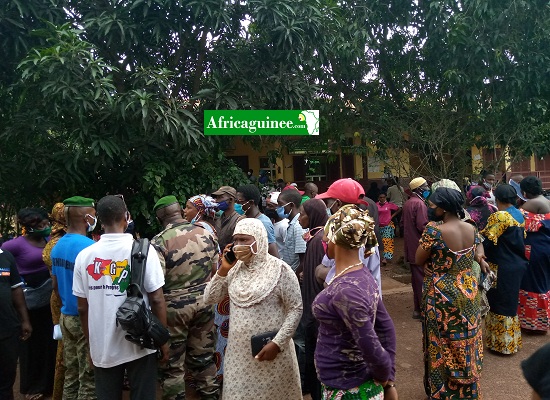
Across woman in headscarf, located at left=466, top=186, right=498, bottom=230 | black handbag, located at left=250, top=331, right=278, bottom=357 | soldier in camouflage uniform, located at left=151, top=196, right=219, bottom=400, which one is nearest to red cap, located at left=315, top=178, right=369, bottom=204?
soldier in camouflage uniform, located at left=151, top=196, right=219, bottom=400

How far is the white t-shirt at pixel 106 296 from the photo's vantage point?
2.77 meters

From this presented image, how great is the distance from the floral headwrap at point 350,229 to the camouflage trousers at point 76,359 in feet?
6.75

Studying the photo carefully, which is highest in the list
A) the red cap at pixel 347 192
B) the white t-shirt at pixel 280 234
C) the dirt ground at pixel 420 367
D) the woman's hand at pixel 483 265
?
the red cap at pixel 347 192

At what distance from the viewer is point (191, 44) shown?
6.18m

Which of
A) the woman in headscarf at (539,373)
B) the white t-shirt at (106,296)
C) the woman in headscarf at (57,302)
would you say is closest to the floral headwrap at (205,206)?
the woman in headscarf at (57,302)

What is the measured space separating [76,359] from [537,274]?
15.7ft

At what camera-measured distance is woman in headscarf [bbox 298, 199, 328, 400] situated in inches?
132

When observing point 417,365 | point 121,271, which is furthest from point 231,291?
point 417,365

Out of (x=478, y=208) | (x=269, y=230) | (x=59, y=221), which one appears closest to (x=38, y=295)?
(x=59, y=221)

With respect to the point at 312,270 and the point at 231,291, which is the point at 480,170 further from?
the point at 231,291

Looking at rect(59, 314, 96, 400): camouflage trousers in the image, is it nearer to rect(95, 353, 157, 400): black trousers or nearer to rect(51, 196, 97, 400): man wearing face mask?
rect(51, 196, 97, 400): man wearing face mask

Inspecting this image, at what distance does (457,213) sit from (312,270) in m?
1.14

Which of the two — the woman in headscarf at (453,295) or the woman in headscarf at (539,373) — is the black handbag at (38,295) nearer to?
the woman in headscarf at (453,295)

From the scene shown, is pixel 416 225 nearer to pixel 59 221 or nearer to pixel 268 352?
pixel 268 352
